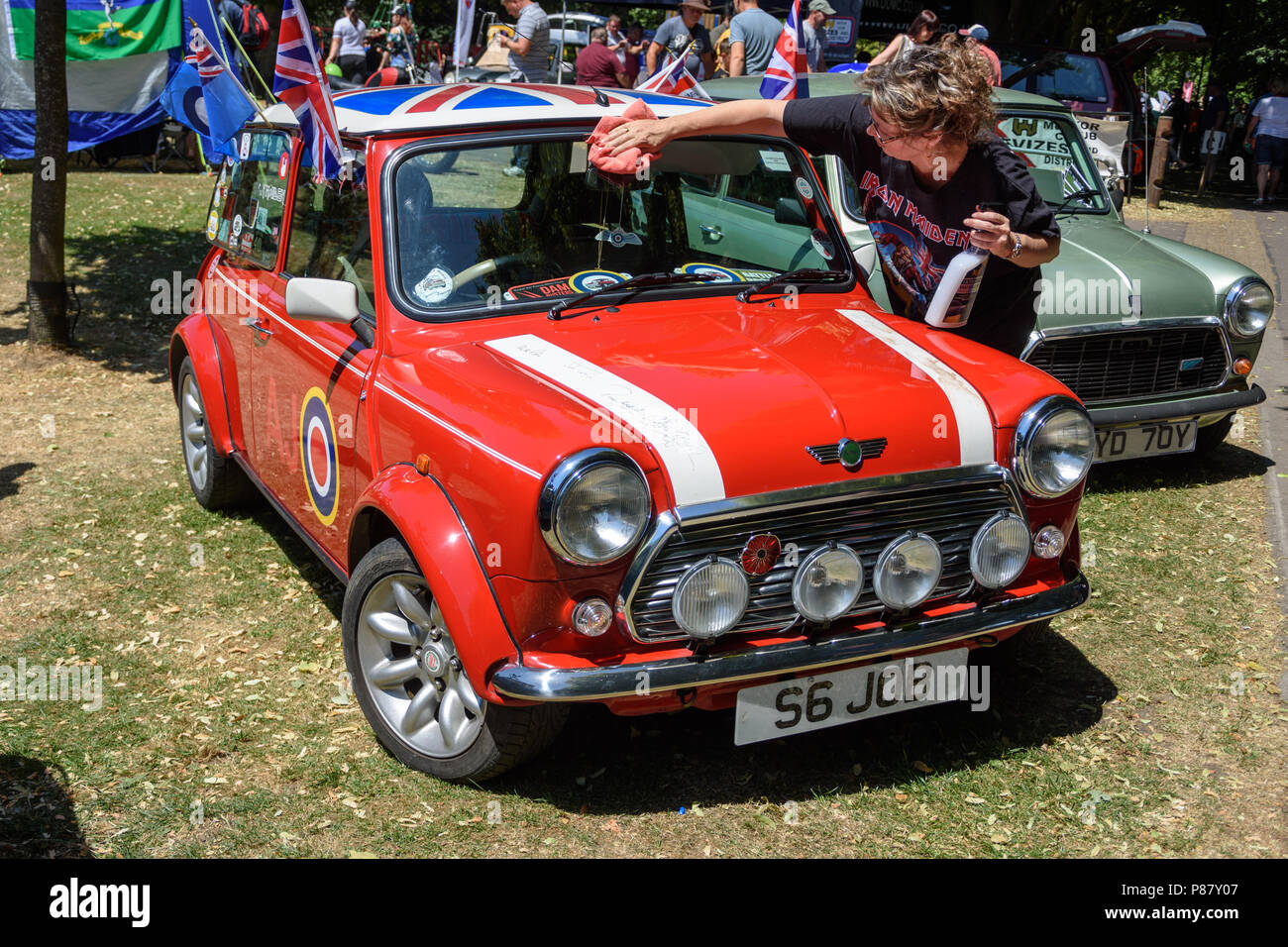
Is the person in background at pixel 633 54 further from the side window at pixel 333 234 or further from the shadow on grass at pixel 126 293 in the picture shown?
the side window at pixel 333 234

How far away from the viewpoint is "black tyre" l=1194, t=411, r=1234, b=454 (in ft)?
22.0

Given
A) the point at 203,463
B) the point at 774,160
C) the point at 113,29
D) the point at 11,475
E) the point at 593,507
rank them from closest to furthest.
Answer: the point at 593,507 → the point at 774,160 → the point at 203,463 → the point at 11,475 → the point at 113,29

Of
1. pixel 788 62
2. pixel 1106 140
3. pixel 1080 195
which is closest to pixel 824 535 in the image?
pixel 788 62

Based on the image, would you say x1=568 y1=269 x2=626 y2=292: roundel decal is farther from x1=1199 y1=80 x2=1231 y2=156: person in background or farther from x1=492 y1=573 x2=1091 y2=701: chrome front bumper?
x1=1199 y1=80 x2=1231 y2=156: person in background

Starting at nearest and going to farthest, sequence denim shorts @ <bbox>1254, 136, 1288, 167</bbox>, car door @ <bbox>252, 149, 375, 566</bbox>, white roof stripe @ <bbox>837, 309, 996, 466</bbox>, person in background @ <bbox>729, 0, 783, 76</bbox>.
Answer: white roof stripe @ <bbox>837, 309, 996, 466</bbox>
car door @ <bbox>252, 149, 375, 566</bbox>
person in background @ <bbox>729, 0, 783, 76</bbox>
denim shorts @ <bbox>1254, 136, 1288, 167</bbox>

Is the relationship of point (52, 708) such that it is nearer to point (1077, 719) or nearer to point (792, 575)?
point (792, 575)

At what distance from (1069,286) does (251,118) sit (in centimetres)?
410

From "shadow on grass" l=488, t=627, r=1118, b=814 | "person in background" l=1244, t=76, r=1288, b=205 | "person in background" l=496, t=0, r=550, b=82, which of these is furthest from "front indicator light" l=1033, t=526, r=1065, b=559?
"person in background" l=1244, t=76, r=1288, b=205

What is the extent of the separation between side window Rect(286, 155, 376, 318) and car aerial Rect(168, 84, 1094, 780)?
0.02 meters

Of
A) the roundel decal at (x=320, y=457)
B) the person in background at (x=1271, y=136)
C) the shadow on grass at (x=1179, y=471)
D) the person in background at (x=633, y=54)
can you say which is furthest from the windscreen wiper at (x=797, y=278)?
the person in background at (x=1271, y=136)

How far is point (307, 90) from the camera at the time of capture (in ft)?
13.6

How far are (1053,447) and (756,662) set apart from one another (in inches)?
46.3

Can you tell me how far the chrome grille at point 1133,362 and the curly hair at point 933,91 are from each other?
8.00 feet

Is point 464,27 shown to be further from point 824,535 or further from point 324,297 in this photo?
point 824,535
